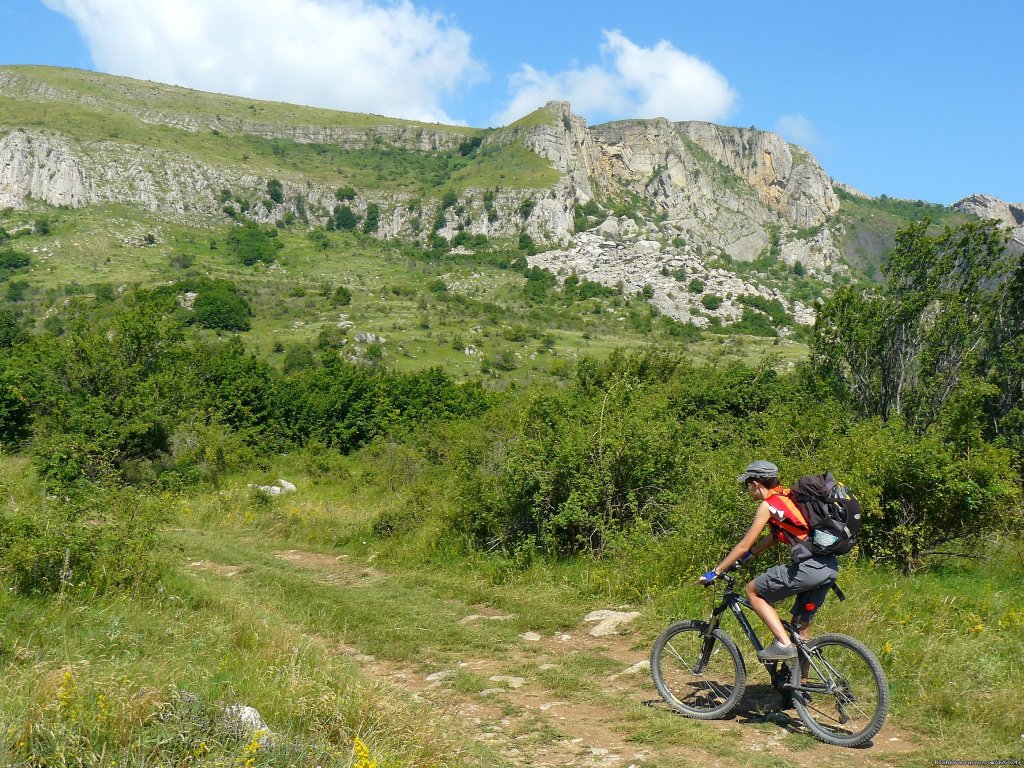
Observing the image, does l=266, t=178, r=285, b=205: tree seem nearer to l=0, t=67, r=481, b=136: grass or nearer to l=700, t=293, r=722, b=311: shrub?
l=0, t=67, r=481, b=136: grass

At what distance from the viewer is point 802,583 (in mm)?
4711

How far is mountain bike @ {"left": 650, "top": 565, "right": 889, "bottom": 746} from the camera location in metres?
4.60

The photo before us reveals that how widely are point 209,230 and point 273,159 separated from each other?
131 ft

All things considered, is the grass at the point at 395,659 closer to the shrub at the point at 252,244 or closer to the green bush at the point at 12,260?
the green bush at the point at 12,260

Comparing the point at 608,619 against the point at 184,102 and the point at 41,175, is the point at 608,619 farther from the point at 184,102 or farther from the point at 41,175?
the point at 184,102

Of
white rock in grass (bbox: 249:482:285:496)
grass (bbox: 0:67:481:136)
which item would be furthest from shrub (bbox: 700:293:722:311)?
grass (bbox: 0:67:481:136)

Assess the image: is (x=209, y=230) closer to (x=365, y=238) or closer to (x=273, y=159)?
(x=365, y=238)

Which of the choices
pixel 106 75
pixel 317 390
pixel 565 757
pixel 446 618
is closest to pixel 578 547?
pixel 446 618

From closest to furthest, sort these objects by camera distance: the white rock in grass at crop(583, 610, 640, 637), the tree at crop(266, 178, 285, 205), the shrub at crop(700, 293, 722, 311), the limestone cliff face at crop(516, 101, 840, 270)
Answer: the white rock in grass at crop(583, 610, 640, 637) → the shrub at crop(700, 293, 722, 311) → the tree at crop(266, 178, 285, 205) → the limestone cliff face at crop(516, 101, 840, 270)

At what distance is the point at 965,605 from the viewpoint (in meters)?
6.71

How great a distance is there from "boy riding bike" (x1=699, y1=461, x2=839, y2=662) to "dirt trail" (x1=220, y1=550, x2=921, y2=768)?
59cm

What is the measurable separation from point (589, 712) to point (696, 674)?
0.86 m

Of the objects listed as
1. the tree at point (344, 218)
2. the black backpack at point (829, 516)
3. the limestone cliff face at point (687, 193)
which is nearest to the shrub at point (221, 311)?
the black backpack at point (829, 516)

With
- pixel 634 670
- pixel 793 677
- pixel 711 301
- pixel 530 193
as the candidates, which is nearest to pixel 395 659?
pixel 634 670
